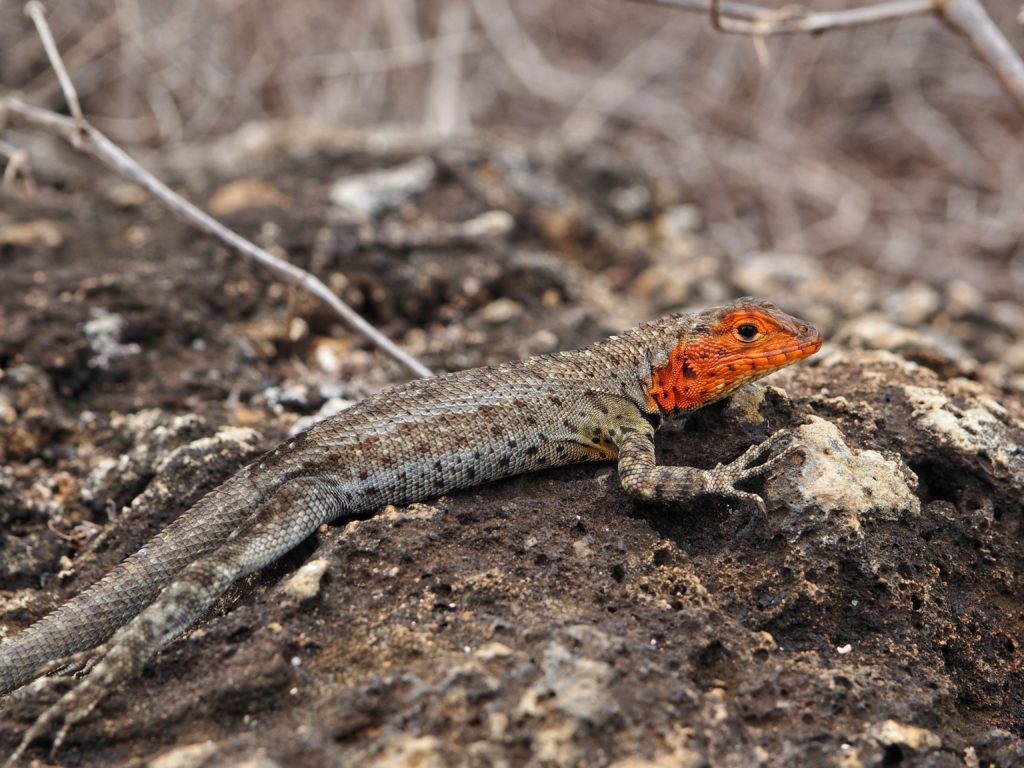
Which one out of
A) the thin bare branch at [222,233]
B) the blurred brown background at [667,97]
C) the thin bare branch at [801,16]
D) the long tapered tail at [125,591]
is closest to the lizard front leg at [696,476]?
the long tapered tail at [125,591]

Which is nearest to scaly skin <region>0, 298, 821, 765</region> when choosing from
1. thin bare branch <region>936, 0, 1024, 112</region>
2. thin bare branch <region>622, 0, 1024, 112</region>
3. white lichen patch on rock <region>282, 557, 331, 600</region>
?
white lichen patch on rock <region>282, 557, 331, 600</region>

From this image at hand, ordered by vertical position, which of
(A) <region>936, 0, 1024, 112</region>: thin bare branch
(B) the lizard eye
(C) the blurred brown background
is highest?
(A) <region>936, 0, 1024, 112</region>: thin bare branch

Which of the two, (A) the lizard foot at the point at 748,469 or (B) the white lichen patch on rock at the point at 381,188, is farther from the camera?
(B) the white lichen patch on rock at the point at 381,188

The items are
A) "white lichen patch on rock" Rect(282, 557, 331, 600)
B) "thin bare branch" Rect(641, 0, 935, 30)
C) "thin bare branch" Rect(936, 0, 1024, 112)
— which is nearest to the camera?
"white lichen patch on rock" Rect(282, 557, 331, 600)

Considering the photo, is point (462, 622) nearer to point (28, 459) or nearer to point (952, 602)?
point (952, 602)

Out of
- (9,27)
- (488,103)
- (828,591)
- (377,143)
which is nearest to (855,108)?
(488,103)

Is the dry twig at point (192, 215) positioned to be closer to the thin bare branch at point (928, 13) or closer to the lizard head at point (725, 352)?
the lizard head at point (725, 352)

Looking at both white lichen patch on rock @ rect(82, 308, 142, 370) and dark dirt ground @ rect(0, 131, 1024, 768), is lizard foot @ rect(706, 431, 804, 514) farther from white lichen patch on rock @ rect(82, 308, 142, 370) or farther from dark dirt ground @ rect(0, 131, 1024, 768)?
white lichen patch on rock @ rect(82, 308, 142, 370)
